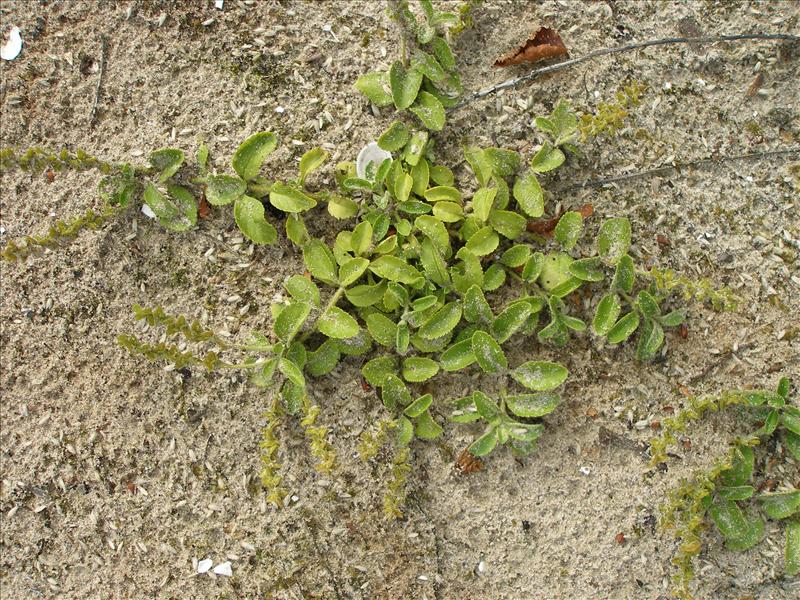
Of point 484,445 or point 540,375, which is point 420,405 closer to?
point 484,445

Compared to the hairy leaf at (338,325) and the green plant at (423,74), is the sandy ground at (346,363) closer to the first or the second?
the green plant at (423,74)

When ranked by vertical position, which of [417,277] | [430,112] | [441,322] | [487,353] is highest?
[430,112]

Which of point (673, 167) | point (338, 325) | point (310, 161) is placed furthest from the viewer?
point (673, 167)

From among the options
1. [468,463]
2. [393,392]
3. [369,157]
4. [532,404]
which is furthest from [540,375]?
[369,157]

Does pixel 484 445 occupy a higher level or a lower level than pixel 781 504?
higher

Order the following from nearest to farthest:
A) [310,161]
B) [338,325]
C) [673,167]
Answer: [338,325]
[310,161]
[673,167]
